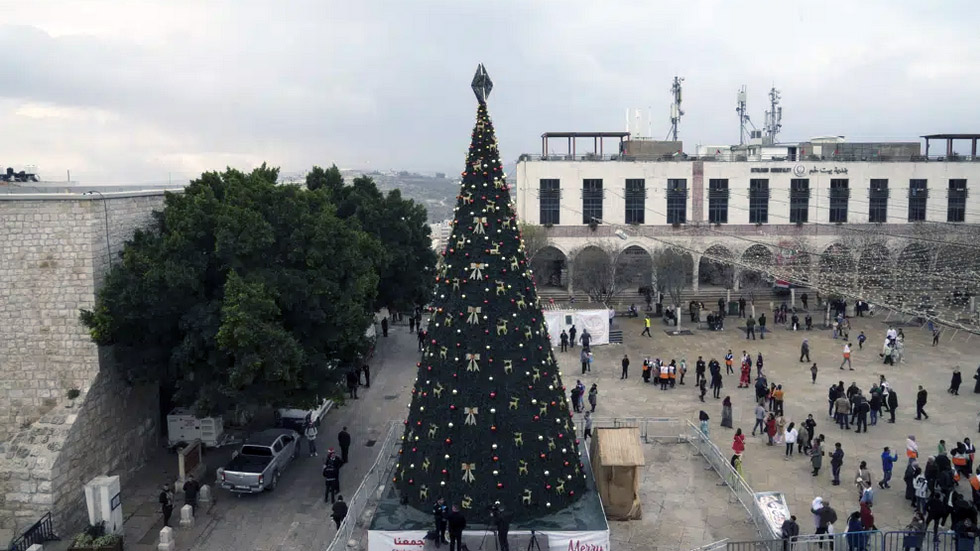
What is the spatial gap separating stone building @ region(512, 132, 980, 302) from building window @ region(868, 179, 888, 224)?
0.06 m

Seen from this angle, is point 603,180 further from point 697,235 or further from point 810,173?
point 810,173

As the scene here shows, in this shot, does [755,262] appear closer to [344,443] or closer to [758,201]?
[758,201]

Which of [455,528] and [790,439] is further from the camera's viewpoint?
[790,439]

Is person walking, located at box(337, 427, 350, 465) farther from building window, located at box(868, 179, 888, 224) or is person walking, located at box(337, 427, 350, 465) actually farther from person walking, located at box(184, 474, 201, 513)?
building window, located at box(868, 179, 888, 224)

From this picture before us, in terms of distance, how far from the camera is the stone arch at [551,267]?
41875 mm

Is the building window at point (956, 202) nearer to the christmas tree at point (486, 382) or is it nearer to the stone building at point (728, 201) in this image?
the stone building at point (728, 201)

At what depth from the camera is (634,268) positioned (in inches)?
1548

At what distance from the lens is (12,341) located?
1630 centimetres

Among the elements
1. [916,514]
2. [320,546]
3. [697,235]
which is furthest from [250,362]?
[697,235]

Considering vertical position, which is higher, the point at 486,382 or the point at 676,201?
the point at 676,201

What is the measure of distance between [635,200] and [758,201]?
24.5 feet

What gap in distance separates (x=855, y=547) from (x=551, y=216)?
1188 inches

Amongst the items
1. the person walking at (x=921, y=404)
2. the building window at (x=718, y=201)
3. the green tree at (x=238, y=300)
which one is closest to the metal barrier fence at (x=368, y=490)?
the green tree at (x=238, y=300)

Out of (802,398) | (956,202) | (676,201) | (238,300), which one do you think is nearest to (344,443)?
(238,300)
